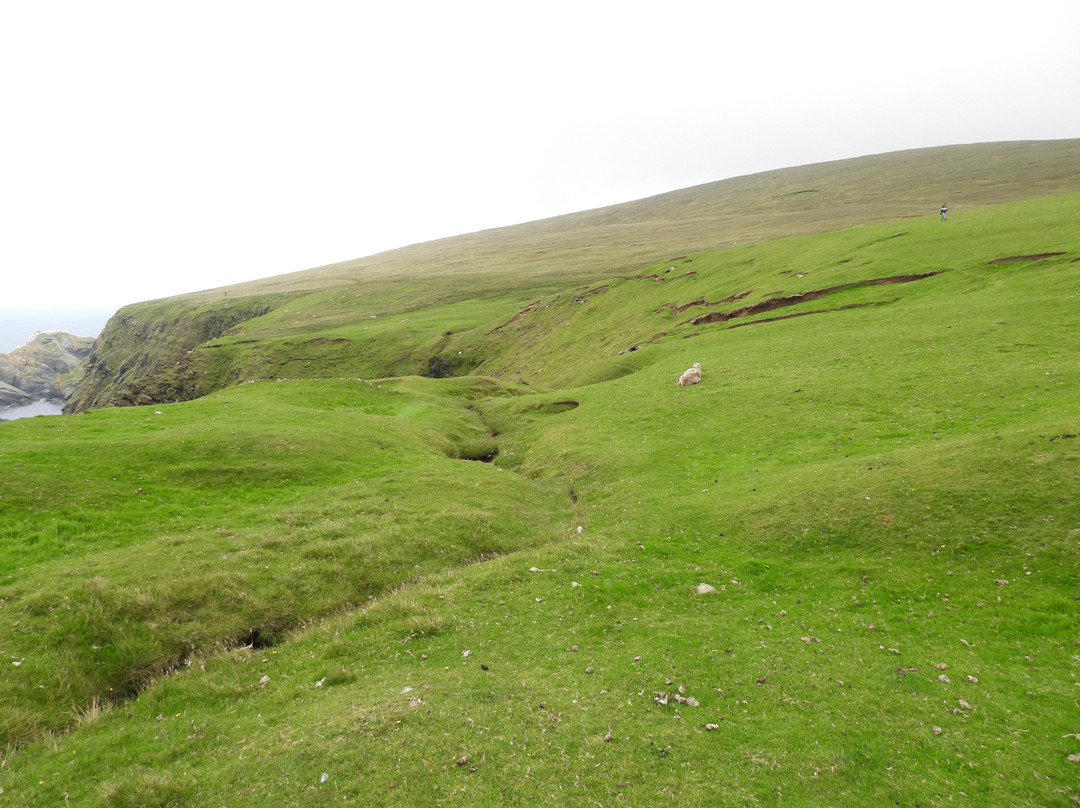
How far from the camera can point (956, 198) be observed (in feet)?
500

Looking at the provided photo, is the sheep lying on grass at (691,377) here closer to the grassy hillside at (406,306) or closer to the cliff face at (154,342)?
the grassy hillside at (406,306)

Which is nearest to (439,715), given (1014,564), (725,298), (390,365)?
(1014,564)

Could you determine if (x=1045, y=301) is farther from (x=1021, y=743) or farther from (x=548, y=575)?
(x=548, y=575)

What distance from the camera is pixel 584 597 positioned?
19.1m

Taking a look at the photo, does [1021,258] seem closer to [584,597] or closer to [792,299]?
[792,299]

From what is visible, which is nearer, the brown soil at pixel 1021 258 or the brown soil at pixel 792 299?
the brown soil at pixel 1021 258

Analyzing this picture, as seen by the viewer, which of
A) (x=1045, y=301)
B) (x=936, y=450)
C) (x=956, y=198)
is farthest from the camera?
(x=956, y=198)

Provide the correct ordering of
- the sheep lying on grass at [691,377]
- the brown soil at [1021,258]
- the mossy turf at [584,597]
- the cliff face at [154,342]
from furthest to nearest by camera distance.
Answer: the cliff face at [154,342]
the brown soil at [1021,258]
the sheep lying on grass at [691,377]
the mossy turf at [584,597]

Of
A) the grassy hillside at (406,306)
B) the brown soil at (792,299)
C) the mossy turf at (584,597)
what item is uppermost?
the grassy hillside at (406,306)

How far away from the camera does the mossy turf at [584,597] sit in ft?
36.6

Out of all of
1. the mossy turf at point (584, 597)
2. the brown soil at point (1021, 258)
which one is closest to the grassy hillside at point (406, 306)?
the mossy turf at point (584, 597)

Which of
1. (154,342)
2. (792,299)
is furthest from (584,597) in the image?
(154,342)

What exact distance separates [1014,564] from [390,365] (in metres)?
103

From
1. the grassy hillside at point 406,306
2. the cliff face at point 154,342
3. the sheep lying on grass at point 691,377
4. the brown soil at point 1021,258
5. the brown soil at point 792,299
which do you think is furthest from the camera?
the cliff face at point 154,342
